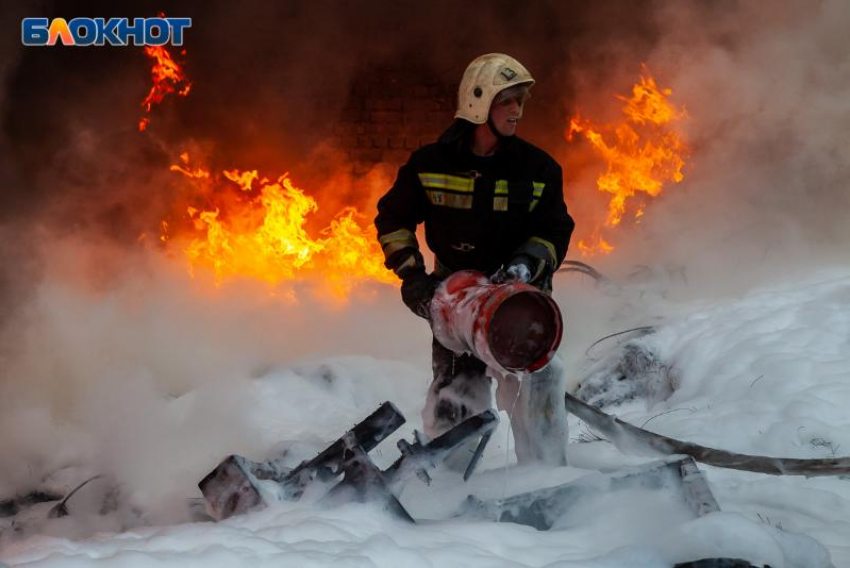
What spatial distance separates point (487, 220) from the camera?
355 cm

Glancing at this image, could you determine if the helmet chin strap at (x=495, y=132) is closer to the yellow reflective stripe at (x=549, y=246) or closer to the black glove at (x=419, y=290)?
the yellow reflective stripe at (x=549, y=246)

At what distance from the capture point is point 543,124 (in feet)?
31.1

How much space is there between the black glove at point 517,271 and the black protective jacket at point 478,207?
0.18 ft

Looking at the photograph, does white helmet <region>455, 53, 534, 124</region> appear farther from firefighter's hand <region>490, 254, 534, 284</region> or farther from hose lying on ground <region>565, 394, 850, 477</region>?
hose lying on ground <region>565, 394, 850, 477</region>

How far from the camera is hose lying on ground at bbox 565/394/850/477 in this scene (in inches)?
122

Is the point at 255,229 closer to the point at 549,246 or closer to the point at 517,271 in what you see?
the point at 549,246

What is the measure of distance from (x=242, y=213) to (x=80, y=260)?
1.83 metres

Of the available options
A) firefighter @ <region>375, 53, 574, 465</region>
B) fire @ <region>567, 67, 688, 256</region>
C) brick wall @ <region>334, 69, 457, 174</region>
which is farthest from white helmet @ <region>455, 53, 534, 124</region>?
brick wall @ <region>334, 69, 457, 174</region>

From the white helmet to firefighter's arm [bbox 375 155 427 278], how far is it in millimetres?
364

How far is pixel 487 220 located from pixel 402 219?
1.32ft

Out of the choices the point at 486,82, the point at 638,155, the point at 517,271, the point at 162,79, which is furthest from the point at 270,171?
the point at 517,271

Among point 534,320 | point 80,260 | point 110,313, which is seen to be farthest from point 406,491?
point 80,260

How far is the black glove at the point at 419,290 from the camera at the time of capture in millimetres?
3393

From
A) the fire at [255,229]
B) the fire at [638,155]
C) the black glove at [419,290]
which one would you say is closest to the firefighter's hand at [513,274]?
the black glove at [419,290]
